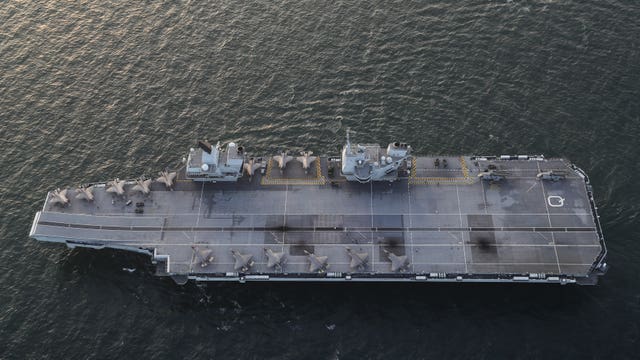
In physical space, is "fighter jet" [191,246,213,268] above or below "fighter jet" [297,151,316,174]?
below

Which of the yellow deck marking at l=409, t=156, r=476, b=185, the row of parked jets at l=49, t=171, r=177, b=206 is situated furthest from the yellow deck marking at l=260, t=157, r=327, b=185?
the row of parked jets at l=49, t=171, r=177, b=206

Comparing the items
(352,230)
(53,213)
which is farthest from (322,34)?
(53,213)

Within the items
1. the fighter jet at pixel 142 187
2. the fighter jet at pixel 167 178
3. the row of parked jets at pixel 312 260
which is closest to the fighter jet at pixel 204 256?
the row of parked jets at pixel 312 260

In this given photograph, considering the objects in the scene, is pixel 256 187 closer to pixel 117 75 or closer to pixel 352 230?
pixel 352 230

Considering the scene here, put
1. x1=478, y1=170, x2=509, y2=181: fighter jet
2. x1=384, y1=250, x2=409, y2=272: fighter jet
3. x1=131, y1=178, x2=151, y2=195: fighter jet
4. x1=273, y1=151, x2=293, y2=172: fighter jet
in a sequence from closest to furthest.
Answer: x1=384, y1=250, x2=409, y2=272: fighter jet
x1=478, y1=170, x2=509, y2=181: fighter jet
x1=131, y1=178, x2=151, y2=195: fighter jet
x1=273, y1=151, x2=293, y2=172: fighter jet

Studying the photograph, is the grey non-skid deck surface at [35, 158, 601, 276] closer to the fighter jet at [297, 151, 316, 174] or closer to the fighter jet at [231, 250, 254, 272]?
the fighter jet at [231, 250, 254, 272]

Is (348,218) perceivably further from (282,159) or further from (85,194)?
(85,194)

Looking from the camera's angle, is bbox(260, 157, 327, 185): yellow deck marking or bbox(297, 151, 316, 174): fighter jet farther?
bbox(297, 151, 316, 174): fighter jet
